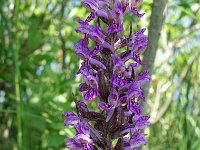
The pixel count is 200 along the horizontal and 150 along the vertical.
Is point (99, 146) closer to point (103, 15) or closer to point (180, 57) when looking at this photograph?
point (103, 15)

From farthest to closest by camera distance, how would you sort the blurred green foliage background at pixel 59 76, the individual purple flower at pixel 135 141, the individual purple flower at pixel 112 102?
1. the blurred green foliage background at pixel 59 76
2. the individual purple flower at pixel 135 141
3. the individual purple flower at pixel 112 102

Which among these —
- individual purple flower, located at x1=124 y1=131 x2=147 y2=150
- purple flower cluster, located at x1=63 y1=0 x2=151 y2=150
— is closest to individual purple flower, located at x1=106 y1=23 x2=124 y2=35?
purple flower cluster, located at x1=63 y1=0 x2=151 y2=150

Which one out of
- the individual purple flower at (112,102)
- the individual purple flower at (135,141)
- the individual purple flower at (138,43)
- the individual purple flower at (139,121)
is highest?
the individual purple flower at (138,43)

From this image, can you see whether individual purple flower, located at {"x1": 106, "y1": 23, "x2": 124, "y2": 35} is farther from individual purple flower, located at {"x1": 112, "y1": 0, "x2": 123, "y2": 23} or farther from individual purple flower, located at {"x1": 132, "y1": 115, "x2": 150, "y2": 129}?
individual purple flower, located at {"x1": 132, "y1": 115, "x2": 150, "y2": 129}

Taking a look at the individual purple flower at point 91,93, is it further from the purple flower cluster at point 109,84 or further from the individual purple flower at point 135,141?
the individual purple flower at point 135,141

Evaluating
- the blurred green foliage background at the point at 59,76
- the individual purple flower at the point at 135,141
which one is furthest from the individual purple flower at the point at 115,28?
the blurred green foliage background at the point at 59,76

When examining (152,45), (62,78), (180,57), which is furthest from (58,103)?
(180,57)
